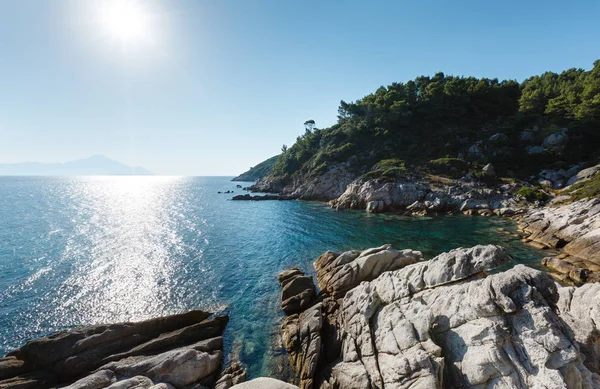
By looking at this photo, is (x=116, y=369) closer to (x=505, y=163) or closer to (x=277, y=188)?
(x=505, y=163)

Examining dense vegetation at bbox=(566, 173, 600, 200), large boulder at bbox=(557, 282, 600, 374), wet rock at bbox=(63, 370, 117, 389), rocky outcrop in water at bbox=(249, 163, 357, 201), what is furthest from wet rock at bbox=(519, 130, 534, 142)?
wet rock at bbox=(63, 370, 117, 389)

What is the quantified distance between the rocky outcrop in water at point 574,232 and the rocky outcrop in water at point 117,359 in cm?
3348

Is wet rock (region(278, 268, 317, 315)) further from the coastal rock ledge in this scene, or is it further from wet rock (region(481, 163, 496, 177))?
wet rock (region(481, 163, 496, 177))

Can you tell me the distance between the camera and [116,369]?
13602 millimetres

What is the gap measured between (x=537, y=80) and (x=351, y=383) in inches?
5837

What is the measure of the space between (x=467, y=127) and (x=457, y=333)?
322ft

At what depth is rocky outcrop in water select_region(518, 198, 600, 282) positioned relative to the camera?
84.5 feet

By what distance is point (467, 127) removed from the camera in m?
88.1

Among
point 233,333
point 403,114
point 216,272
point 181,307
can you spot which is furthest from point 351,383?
point 403,114

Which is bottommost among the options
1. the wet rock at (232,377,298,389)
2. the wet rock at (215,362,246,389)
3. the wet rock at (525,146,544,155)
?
the wet rock at (215,362,246,389)

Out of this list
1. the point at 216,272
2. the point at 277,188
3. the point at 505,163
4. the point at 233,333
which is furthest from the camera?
the point at 277,188

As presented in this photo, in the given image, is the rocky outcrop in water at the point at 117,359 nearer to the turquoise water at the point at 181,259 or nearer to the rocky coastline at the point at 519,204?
the turquoise water at the point at 181,259

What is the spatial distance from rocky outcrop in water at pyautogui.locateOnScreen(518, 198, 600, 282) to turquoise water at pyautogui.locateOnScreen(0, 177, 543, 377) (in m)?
3.11

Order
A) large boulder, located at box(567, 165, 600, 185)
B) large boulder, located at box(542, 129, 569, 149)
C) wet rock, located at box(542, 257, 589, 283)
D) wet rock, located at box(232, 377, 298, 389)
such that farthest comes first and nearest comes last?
large boulder, located at box(542, 129, 569, 149) < large boulder, located at box(567, 165, 600, 185) < wet rock, located at box(542, 257, 589, 283) < wet rock, located at box(232, 377, 298, 389)
